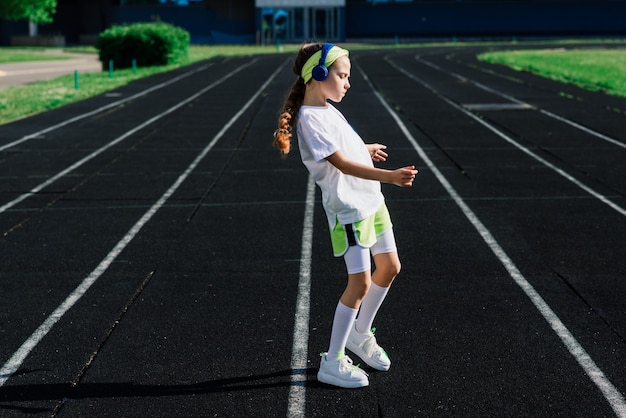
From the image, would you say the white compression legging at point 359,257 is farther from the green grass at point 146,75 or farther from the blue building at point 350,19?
the blue building at point 350,19

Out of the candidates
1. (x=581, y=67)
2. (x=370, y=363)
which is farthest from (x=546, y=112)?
(x=581, y=67)

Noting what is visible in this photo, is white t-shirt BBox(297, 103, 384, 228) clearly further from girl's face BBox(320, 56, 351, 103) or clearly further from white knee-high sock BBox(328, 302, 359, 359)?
white knee-high sock BBox(328, 302, 359, 359)

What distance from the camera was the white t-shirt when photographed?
14.5 ft

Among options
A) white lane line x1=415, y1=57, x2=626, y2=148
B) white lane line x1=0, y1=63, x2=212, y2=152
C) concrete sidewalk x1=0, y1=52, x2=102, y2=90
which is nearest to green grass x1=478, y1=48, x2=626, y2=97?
white lane line x1=415, y1=57, x2=626, y2=148

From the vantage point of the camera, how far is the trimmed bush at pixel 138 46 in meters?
38.4

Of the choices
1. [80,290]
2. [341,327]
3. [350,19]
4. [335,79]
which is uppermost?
[350,19]

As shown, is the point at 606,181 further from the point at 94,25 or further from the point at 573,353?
the point at 94,25

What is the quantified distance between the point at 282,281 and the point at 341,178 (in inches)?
97.5

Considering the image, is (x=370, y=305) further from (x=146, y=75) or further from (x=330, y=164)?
(x=146, y=75)

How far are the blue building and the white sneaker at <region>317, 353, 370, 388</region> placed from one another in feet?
224

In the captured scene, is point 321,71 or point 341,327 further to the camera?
point 341,327

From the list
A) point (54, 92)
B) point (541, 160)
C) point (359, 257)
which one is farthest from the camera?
point (54, 92)

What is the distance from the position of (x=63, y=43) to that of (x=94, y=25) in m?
7.37

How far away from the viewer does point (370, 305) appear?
15.9 ft
